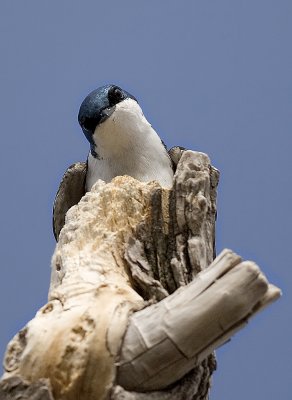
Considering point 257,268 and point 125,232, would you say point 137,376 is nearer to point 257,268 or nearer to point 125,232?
point 257,268

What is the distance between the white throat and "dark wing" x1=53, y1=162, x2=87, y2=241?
100 mm

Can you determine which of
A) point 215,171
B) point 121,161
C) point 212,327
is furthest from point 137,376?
point 121,161

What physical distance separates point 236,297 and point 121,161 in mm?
1120

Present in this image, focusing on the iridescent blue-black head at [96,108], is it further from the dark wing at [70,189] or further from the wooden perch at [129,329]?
the wooden perch at [129,329]

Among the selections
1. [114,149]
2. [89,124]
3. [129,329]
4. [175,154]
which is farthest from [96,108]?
[129,329]

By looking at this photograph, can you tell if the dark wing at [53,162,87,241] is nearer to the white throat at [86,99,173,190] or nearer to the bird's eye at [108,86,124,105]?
the white throat at [86,99,173,190]

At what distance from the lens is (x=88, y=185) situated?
2.28 metres

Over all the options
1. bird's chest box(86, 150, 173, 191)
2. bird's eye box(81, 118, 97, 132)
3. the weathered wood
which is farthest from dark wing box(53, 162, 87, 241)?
the weathered wood

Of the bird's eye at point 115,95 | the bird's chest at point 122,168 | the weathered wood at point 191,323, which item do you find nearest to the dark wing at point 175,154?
the bird's chest at point 122,168

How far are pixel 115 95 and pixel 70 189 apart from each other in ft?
1.25

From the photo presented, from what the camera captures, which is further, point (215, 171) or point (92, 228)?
point (215, 171)

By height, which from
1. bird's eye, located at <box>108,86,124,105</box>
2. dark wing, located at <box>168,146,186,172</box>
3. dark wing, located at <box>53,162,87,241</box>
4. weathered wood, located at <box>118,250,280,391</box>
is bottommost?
weathered wood, located at <box>118,250,280,391</box>

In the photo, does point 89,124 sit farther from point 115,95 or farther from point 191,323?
point 191,323

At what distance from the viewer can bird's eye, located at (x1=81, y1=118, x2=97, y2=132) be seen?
2.07 metres
